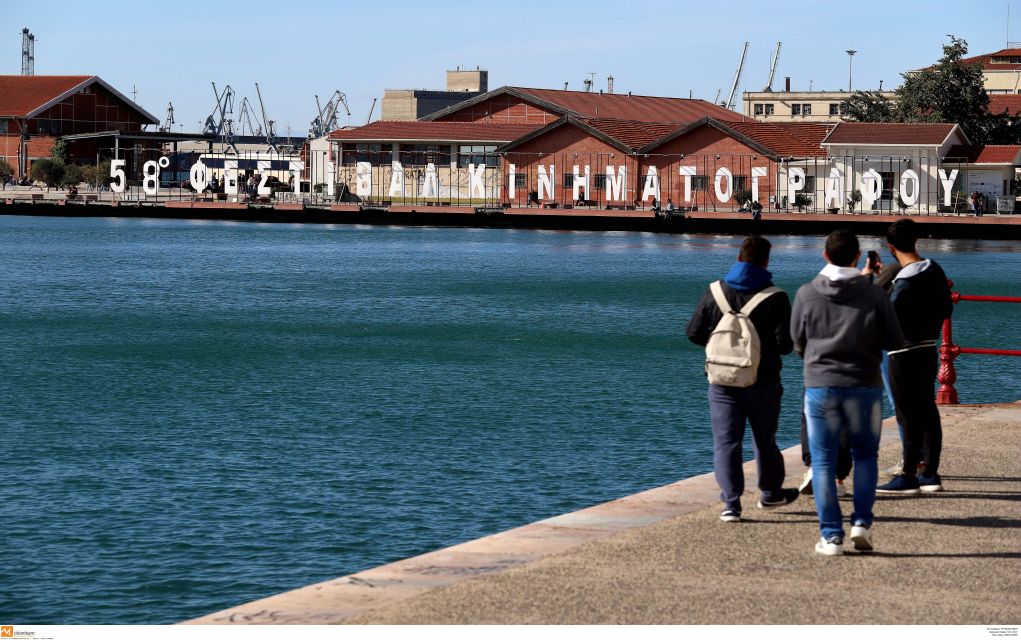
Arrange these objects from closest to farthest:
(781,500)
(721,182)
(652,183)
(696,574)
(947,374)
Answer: (696,574) → (781,500) → (947,374) → (721,182) → (652,183)

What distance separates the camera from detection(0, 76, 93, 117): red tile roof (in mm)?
119625

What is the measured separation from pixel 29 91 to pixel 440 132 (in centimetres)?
3930

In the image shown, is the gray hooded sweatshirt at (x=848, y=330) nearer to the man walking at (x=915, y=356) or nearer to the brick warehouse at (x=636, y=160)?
the man walking at (x=915, y=356)

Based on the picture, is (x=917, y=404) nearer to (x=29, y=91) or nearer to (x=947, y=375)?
(x=947, y=375)

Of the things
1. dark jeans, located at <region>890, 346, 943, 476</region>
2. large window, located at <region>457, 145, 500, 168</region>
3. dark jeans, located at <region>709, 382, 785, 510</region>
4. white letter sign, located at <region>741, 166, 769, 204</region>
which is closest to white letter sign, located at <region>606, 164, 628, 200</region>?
white letter sign, located at <region>741, 166, 769, 204</region>

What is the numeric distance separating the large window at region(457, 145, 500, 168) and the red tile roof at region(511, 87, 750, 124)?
7195 millimetres

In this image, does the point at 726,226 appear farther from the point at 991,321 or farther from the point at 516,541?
the point at 516,541

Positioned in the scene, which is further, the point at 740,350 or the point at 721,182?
the point at 721,182

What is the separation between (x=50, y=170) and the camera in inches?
4722

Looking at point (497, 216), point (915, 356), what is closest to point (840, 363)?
point (915, 356)

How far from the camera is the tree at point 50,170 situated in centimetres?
11994

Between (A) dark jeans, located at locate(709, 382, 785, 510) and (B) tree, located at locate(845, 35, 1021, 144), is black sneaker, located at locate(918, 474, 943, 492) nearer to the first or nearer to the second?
(A) dark jeans, located at locate(709, 382, 785, 510)

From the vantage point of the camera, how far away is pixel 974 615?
24.4 feet

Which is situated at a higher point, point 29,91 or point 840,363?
point 29,91
